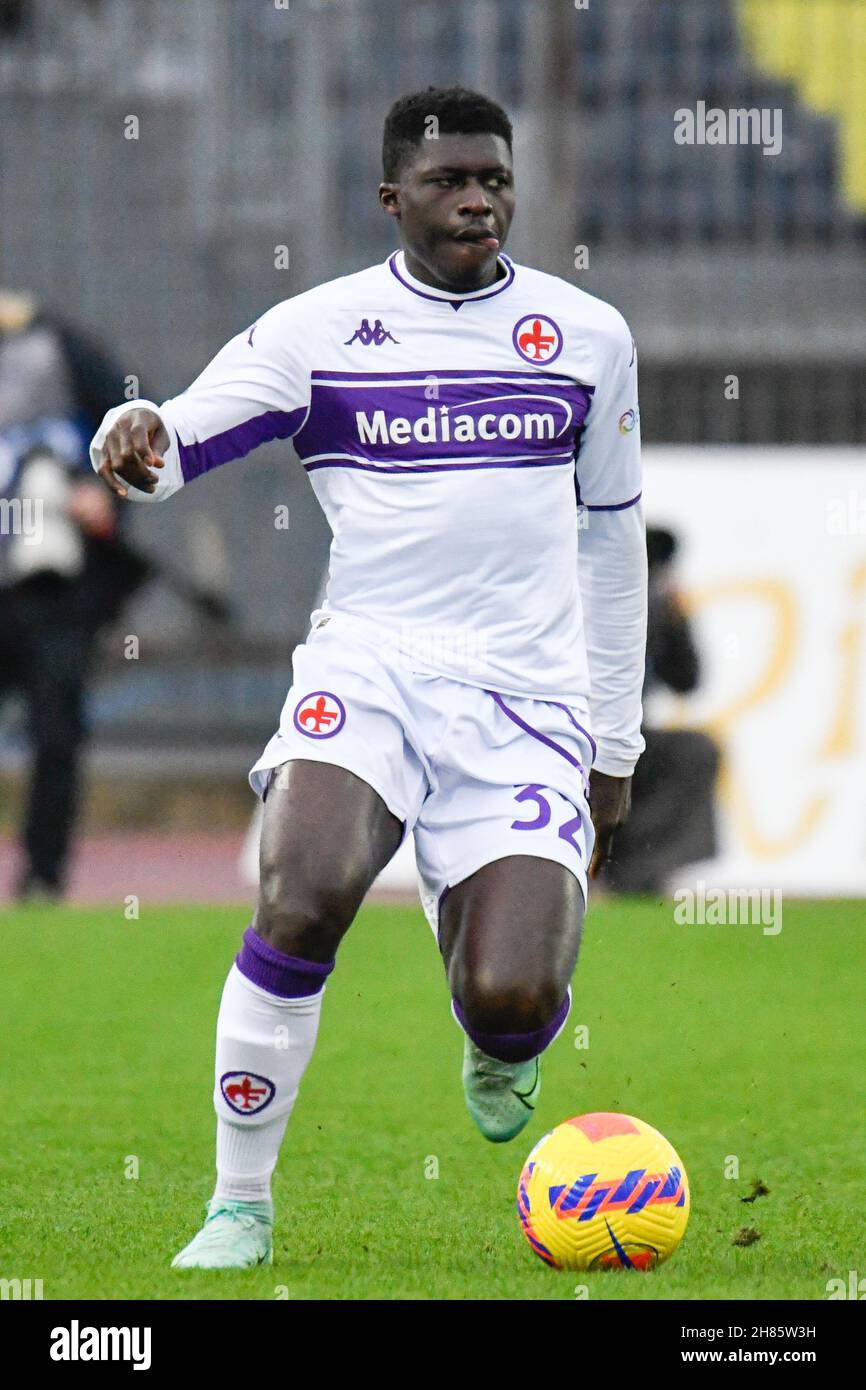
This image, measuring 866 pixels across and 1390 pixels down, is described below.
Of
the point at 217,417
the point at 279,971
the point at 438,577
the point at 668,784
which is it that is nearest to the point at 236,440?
the point at 217,417

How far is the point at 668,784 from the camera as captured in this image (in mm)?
11312

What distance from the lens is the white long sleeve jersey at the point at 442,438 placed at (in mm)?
4770

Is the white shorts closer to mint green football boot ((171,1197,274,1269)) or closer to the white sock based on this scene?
the white sock

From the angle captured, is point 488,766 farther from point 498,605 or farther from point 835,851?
point 835,851

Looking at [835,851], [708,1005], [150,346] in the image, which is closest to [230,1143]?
[708,1005]

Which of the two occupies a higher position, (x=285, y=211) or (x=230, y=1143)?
(x=285, y=211)

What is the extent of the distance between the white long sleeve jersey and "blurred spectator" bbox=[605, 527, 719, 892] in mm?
6369

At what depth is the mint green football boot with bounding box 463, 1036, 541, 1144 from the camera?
16.8 ft

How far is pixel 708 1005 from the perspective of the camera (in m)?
8.41

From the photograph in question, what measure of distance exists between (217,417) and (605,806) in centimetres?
128
